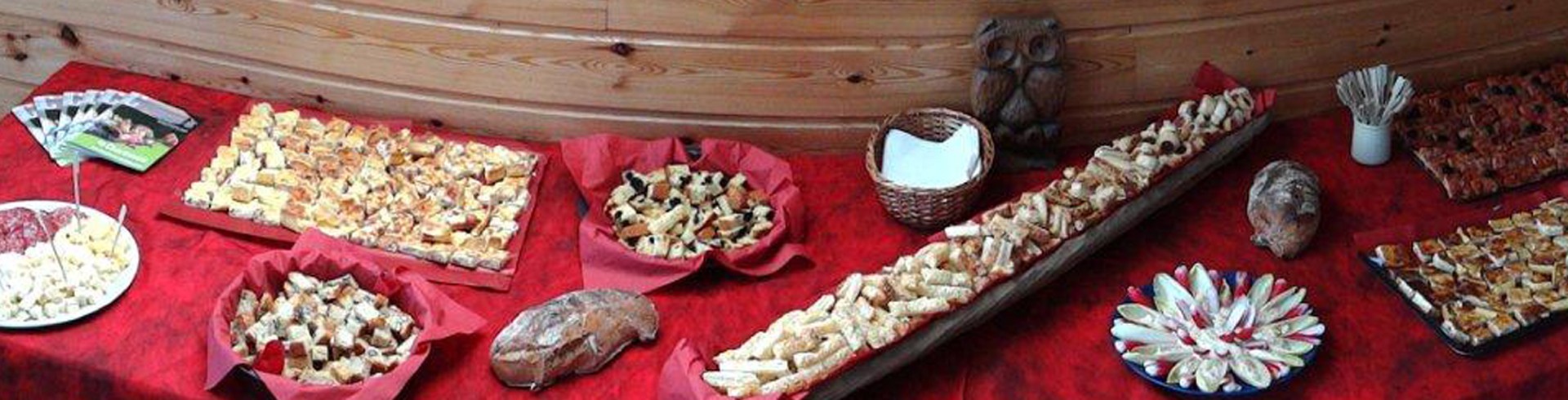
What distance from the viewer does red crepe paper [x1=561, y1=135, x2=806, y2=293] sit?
354 cm

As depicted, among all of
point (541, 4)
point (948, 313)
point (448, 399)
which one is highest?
point (541, 4)

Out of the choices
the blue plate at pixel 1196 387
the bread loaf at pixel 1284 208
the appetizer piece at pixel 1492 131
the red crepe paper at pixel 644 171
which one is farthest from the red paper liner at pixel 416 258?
the appetizer piece at pixel 1492 131

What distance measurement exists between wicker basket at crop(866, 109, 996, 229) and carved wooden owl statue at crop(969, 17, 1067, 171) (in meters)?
0.05

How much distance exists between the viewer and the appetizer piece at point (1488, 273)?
3.40m

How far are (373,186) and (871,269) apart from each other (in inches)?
44.5

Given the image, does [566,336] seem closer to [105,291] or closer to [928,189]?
[928,189]

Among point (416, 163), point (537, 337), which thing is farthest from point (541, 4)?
A: point (537, 337)

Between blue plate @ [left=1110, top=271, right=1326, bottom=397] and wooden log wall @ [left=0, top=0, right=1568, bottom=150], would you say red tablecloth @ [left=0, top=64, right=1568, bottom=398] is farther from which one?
wooden log wall @ [left=0, top=0, right=1568, bottom=150]

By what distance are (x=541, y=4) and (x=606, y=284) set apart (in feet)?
2.16

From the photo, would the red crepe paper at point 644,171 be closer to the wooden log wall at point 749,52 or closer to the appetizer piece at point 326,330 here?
the wooden log wall at point 749,52

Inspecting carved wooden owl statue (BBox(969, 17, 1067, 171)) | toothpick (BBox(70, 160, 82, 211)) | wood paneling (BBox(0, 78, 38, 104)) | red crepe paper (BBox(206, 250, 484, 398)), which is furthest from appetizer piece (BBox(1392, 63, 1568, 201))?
wood paneling (BBox(0, 78, 38, 104))

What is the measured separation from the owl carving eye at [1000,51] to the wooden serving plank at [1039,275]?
40 centimetres

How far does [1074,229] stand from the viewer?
11.5 ft

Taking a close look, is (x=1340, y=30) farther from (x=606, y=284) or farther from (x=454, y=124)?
(x=454, y=124)
